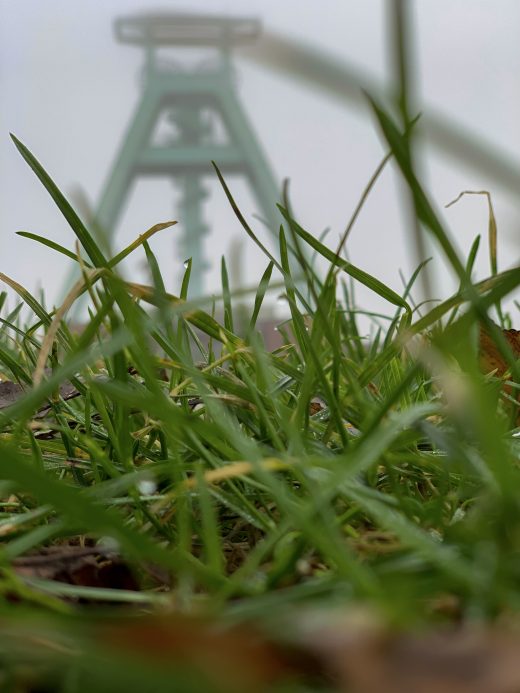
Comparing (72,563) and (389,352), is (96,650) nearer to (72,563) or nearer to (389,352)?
(72,563)

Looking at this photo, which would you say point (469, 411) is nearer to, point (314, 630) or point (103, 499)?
point (314, 630)

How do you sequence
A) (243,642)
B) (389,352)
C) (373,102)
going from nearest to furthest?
(243,642)
(373,102)
(389,352)

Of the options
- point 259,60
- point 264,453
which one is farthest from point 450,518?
point 259,60

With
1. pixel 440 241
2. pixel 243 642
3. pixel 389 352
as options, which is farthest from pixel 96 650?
pixel 389 352

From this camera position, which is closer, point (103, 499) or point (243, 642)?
point (243, 642)

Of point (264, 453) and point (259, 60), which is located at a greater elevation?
point (259, 60)

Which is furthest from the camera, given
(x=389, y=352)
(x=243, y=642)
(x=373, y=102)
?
(x=389, y=352)
